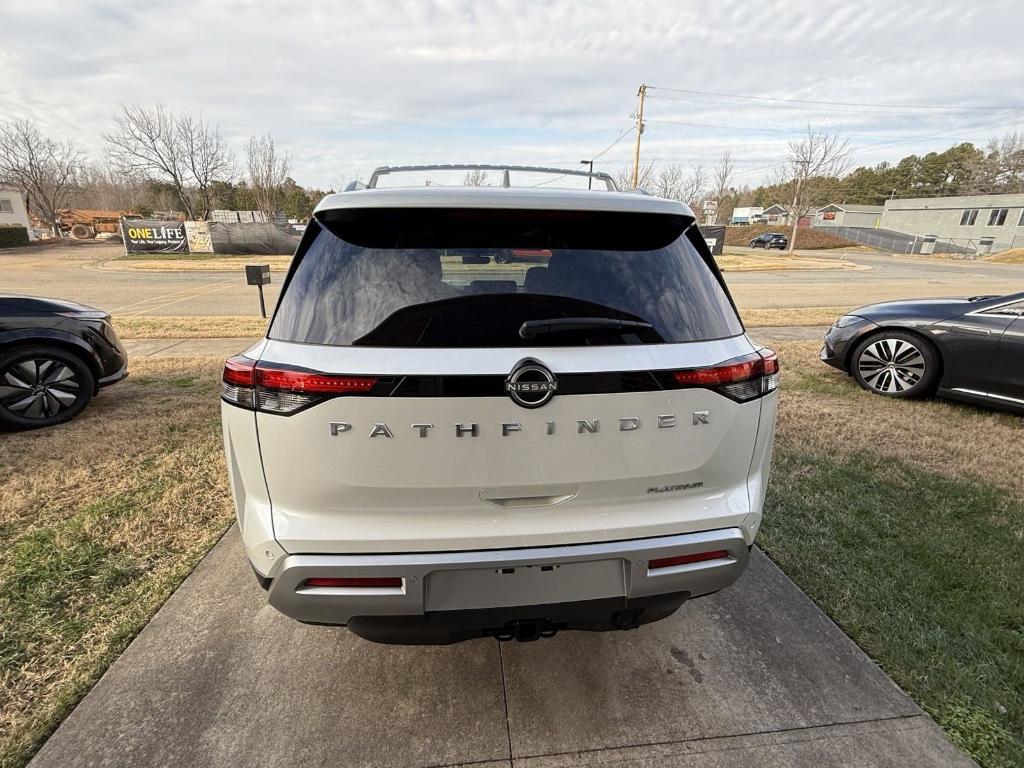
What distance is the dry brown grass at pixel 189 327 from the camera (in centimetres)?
892

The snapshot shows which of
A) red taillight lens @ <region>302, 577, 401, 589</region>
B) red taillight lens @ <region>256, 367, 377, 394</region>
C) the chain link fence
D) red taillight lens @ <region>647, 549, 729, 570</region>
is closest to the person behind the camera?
red taillight lens @ <region>256, 367, 377, 394</region>

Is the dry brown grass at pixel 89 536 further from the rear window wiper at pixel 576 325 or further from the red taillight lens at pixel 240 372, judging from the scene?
the rear window wiper at pixel 576 325

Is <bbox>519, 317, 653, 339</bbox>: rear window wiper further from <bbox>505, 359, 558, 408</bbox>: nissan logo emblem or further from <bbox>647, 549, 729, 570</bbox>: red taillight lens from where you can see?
<bbox>647, 549, 729, 570</bbox>: red taillight lens

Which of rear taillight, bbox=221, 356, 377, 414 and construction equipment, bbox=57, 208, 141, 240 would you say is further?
construction equipment, bbox=57, 208, 141, 240

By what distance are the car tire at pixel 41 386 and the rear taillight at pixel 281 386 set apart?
4.23 m

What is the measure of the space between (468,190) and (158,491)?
10.3 feet

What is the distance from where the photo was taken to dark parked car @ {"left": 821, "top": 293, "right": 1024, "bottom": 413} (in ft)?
15.7

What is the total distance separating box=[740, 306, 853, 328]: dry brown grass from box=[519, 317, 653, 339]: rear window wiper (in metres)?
9.23

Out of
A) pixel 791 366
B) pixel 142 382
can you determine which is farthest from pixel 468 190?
pixel 791 366

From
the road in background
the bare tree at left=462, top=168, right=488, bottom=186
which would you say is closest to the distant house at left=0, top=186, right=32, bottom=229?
the road in background

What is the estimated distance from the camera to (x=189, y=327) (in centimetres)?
950

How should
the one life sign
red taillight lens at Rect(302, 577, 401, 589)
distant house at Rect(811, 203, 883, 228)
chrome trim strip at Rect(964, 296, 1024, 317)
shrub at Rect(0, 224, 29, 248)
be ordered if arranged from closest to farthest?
red taillight lens at Rect(302, 577, 401, 589) < chrome trim strip at Rect(964, 296, 1024, 317) < the one life sign < shrub at Rect(0, 224, 29, 248) < distant house at Rect(811, 203, 883, 228)

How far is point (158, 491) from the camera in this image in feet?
11.7

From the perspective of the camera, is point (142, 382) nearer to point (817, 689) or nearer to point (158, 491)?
point (158, 491)
